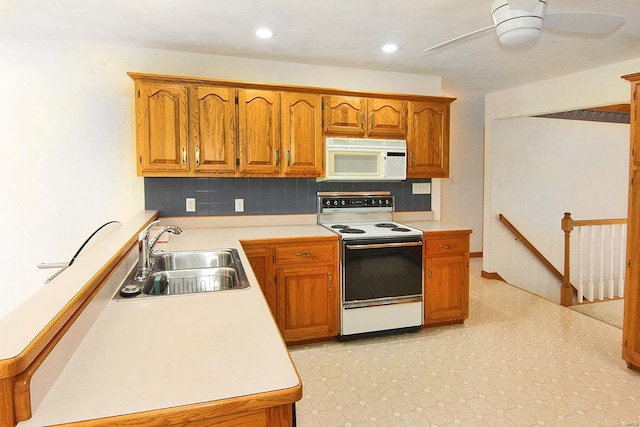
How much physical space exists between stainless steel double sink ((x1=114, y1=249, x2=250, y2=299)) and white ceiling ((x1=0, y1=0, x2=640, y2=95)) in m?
1.53

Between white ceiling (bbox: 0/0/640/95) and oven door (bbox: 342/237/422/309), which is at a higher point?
white ceiling (bbox: 0/0/640/95)

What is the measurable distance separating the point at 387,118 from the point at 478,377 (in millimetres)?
2221

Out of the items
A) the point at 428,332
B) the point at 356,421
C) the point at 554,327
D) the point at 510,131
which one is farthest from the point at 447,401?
the point at 510,131

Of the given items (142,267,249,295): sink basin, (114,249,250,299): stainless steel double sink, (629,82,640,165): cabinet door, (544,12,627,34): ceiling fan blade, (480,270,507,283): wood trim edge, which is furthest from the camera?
(480,270,507,283): wood trim edge

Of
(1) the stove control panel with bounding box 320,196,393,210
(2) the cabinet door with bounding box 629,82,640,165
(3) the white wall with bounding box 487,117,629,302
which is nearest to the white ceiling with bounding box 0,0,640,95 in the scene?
(2) the cabinet door with bounding box 629,82,640,165

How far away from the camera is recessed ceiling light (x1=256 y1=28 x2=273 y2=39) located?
2764 millimetres

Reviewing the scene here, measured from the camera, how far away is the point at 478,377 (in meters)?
2.60

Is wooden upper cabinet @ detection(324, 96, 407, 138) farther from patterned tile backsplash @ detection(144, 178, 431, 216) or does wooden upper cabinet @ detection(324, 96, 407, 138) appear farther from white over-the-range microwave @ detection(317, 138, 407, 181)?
patterned tile backsplash @ detection(144, 178, 431, 216)

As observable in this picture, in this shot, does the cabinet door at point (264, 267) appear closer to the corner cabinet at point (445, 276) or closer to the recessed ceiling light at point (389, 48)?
the corner cabinet at point (445, 276)

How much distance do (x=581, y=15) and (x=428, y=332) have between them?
2.50 m

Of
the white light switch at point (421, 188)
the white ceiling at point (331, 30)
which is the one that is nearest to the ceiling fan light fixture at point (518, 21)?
the white ceiling at point (331, 30)

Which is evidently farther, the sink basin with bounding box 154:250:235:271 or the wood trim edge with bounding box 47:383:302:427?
the sink basin with bounding box 154:250:235:271

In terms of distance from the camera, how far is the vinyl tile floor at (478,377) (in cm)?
219

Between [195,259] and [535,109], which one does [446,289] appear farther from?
[535,109]
